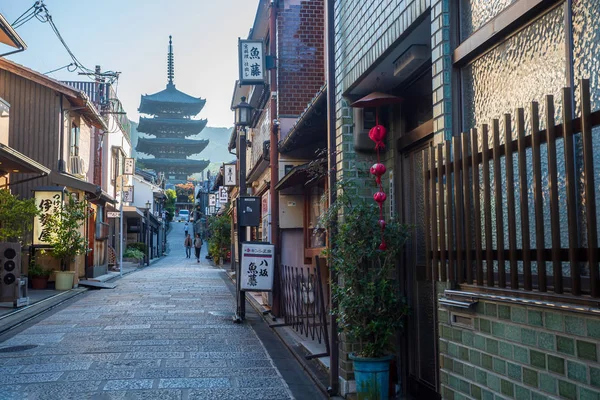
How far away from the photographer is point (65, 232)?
20.4m

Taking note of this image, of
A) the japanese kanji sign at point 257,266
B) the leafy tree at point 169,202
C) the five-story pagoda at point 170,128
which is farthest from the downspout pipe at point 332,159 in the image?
the five-story pagoda at point 170,128

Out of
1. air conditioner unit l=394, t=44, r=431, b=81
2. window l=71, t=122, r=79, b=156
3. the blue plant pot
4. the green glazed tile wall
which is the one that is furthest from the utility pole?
window l=71, t=122, r=79, b=156

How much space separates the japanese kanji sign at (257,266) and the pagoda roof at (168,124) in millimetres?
70541

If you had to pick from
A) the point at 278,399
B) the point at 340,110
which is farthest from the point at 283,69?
the point at 278,399

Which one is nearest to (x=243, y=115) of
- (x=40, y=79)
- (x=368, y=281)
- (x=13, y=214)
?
(x=13, y=214)

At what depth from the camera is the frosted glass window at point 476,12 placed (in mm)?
4281

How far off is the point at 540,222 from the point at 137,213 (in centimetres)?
3921

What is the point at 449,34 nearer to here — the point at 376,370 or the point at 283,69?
the point at 376,370

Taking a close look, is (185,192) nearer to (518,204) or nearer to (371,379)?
(371,379)

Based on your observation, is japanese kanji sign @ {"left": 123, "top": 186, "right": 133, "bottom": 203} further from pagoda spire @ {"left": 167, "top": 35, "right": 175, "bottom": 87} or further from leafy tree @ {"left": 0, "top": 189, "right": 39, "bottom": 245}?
pagoda spire @ {"left": 167, "top": 35, "right": 175, "bottom": 87}

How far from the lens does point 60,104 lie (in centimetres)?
2273

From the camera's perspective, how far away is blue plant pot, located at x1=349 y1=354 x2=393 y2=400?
6125 millimetres

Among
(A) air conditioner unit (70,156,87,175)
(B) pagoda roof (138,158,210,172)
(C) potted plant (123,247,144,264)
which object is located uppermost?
(B) pagoda roof (138,158,210,172)

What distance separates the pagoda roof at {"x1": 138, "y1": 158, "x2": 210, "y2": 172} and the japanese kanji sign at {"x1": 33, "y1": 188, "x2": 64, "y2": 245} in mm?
62942
